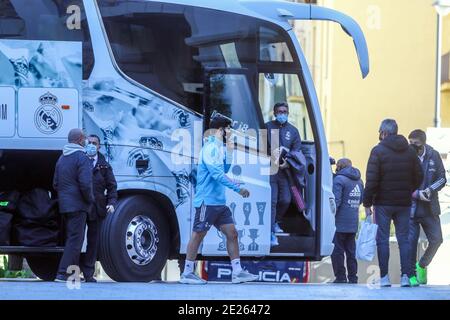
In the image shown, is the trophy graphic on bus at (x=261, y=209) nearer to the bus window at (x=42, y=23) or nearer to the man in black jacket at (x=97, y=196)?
the man in black jacket at (x=97, y=196)

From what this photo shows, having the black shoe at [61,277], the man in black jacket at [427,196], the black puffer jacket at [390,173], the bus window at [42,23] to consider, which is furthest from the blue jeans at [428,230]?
the bus window at [42,23]

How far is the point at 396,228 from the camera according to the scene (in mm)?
15039

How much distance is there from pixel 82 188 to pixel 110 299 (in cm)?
284

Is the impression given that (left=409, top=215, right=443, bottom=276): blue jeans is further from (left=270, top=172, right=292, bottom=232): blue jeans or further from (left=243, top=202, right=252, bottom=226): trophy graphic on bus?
(left=243, top=202, right=252, bottom=226): trophy graphic on bus

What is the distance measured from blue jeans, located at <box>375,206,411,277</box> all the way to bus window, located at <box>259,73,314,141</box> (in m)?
1.42

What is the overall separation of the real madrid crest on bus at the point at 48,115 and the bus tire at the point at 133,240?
115cm

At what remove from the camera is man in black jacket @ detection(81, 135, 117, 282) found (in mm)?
14391

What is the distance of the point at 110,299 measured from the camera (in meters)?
11.7

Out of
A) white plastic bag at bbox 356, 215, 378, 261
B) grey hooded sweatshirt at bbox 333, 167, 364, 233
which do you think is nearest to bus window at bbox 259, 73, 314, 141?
white plastic bag at bbox 356, 215, 378, 261

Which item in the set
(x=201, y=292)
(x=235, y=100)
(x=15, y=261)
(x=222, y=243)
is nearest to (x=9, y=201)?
(x=15, y=261)

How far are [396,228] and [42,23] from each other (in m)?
4.58

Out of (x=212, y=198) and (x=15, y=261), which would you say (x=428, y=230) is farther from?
(x=15, y=261)

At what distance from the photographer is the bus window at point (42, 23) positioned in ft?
47.5

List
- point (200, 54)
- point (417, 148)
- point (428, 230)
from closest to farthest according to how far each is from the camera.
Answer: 1. point (200, 54)
2. point (417, 148)
3. point (428, 230)
